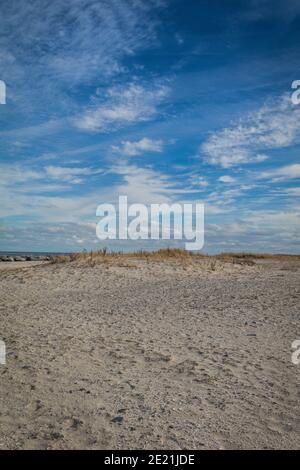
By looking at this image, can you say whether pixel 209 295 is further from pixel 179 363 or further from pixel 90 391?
pixel 90 391

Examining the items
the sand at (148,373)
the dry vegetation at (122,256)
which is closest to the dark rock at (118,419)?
the sand at (148,373)

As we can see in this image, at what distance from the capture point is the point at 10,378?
5.50 m

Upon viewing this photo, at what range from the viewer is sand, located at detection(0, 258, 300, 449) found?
402 cm

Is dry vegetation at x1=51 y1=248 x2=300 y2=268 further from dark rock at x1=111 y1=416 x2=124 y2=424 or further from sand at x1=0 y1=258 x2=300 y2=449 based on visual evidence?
dark rock at x1=111 y1=416 x2=124 y2=424

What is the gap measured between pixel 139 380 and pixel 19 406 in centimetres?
169

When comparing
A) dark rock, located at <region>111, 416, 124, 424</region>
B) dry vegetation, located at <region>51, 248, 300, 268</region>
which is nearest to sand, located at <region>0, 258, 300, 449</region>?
dark rock, located at <region>111, 416, 124, 424</region>

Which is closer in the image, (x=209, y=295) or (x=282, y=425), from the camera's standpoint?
(x=282, y=425)

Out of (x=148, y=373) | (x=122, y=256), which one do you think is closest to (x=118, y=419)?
(x=148, y=373)

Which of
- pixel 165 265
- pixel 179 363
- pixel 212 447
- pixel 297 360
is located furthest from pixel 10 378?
pixel 165 265

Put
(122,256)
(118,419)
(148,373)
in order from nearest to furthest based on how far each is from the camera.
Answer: (118,419)
(148,373)
(122,256)

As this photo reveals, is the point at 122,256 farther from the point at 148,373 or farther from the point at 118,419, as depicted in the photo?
the point at 118,419

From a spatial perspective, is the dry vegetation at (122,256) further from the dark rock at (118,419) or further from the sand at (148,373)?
the dark rock at (118,419)

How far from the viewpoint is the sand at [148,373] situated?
402 cm

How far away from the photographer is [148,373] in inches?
228
